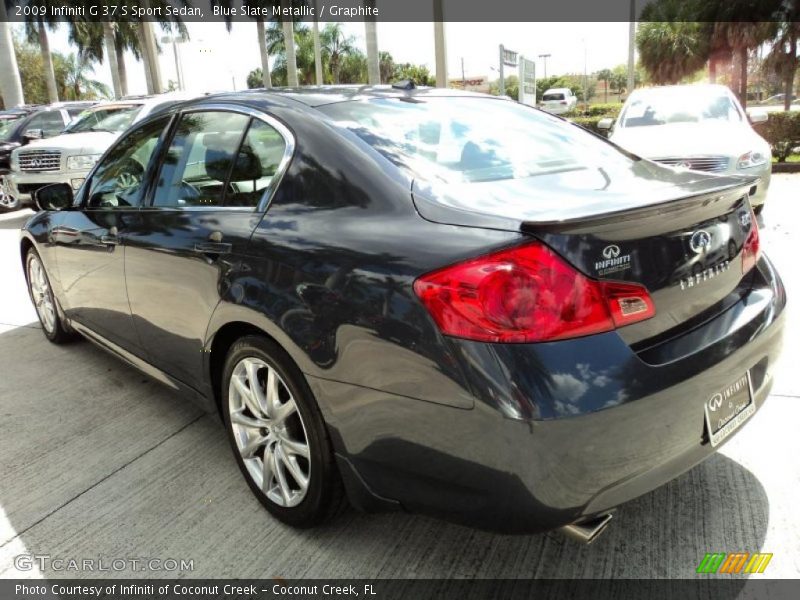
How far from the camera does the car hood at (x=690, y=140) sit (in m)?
7.20

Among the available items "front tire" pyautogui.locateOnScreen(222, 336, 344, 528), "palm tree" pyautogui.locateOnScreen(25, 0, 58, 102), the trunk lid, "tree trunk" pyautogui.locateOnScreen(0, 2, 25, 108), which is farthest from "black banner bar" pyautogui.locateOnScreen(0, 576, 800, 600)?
"palm tree" pyautogui.locateOnScreen(25, 0, 58, 102)

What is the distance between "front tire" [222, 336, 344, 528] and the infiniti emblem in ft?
4.34

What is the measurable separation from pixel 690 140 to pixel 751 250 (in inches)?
227

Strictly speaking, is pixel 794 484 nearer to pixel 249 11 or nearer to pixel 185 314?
pixel 185 314

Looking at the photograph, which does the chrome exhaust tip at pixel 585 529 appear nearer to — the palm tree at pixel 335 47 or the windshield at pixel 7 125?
the windshield at pixel 7 125

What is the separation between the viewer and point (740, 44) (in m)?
26.5

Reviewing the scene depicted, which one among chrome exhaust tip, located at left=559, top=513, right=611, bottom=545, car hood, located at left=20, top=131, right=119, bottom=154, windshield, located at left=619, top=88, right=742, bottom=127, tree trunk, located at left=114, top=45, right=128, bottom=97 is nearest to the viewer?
chrome exhaust tip, located at left=559, top=513, right=611, bottom=545

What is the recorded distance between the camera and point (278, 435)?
8.13 ft

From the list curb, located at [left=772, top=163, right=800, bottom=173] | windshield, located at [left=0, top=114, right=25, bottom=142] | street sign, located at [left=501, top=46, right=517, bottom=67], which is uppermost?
street sign, located at [left=501, top=46, right=517, bottom=67]

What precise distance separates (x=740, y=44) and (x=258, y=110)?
2939 centimetres

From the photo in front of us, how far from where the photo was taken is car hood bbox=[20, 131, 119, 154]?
412 inches

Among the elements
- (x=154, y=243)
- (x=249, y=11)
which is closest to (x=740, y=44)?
(x=249, y=11)

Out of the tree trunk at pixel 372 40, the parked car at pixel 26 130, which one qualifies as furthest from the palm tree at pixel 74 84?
the parked car at pixel 26 130

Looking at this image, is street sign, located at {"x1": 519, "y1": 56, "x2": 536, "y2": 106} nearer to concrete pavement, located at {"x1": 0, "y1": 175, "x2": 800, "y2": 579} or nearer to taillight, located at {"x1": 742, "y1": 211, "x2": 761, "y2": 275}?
concrete pavement, located at {"x1": 0, "y1": 175, "x2": 800, "y2": 579}
